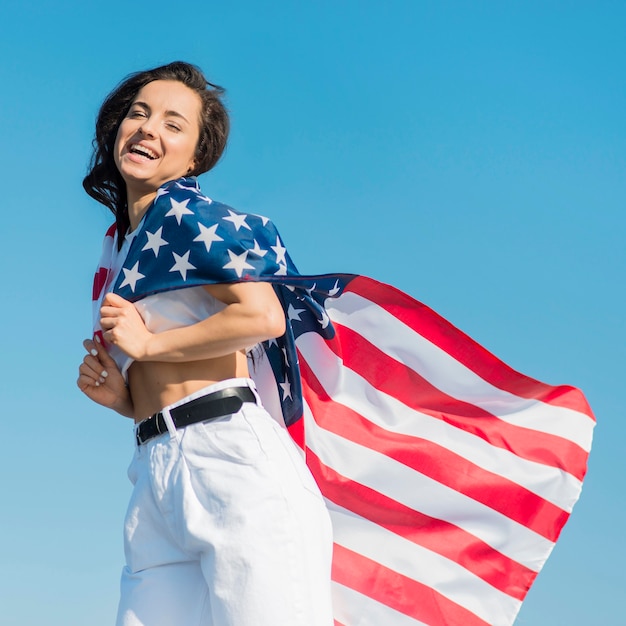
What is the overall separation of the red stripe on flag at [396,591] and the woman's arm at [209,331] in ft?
7.44

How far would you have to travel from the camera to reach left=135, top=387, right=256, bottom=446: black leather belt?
399cm

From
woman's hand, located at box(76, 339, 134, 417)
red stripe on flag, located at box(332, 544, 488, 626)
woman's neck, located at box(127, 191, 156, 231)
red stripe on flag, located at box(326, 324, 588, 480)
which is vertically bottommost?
red stripe on flag, located at box(332, 544, 488, 626)

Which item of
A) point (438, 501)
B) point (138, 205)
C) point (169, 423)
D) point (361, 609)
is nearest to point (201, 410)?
point (169, 423)

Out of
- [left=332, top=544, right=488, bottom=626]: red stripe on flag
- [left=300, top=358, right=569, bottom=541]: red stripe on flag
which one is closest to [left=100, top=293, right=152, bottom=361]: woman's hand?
[left=300, top=358, right=569, bottom=541]: red stripe on flag

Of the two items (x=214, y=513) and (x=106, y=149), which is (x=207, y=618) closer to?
(x=214, y=513)

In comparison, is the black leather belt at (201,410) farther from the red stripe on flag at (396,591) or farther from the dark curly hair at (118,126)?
the red stripe on flag at (396,591)

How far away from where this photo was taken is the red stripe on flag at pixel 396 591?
5910 mm

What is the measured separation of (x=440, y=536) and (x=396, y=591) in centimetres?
42

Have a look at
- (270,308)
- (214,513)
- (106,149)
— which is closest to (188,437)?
(214,513)

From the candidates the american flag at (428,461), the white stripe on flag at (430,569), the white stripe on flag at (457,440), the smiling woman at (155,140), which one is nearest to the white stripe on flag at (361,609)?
the american flag at (428,461)

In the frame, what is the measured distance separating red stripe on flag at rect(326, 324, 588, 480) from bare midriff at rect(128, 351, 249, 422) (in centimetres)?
187

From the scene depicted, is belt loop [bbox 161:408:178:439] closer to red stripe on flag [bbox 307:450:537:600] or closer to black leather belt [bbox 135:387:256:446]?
black leather belt [bbox 135:387:256:446]

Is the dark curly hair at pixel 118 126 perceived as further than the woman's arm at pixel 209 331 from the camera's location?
Yes

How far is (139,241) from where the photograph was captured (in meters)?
4.43
